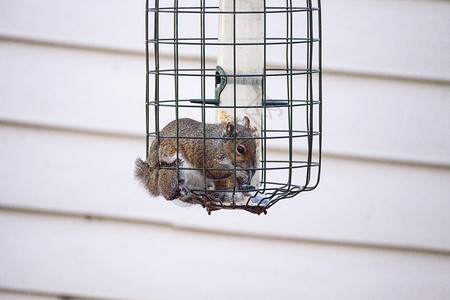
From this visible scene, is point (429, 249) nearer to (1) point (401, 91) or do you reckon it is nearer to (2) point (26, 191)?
(1) point (401, 91)

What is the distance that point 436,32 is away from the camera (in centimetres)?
345

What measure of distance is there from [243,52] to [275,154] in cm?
111

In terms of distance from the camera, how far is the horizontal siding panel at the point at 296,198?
352 centimetres

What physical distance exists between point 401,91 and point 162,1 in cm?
130

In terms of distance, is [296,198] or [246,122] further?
[296,198]

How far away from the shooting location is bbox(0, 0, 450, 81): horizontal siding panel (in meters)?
3.45

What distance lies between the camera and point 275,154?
348cm

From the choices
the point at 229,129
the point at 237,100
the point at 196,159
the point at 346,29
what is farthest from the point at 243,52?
the point at 346,29

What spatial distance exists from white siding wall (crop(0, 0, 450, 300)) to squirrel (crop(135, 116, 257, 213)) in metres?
0.83

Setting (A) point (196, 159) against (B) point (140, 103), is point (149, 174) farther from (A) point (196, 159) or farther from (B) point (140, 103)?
(B) point (140, 103)

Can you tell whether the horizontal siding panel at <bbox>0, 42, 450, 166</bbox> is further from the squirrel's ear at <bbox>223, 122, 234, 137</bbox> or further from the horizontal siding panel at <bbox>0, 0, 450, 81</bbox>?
the squirrel's ear at <bbox>223, 122, 234, 137</bbox>

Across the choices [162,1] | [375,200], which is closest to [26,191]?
[162,1]

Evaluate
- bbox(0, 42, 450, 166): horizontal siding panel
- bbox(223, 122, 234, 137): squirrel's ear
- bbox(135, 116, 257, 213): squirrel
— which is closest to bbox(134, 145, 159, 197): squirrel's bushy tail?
bbox(135, 116, 257, 213): squirrel

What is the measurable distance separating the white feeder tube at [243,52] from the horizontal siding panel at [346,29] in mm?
979
